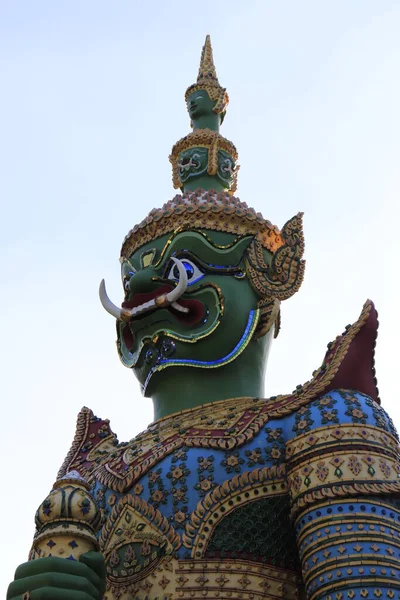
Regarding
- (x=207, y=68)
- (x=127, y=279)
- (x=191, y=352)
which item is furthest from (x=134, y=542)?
(x=207, y=68)

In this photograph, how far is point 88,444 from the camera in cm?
819

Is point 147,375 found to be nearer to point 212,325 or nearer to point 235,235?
point 212,325

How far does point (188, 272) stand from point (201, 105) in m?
2.50

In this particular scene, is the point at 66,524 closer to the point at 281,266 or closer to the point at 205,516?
the point at 205,516

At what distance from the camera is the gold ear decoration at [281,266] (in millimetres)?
8141

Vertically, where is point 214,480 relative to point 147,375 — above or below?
below

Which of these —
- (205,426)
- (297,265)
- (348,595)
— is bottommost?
(348,595)

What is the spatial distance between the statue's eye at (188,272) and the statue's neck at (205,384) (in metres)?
0.72

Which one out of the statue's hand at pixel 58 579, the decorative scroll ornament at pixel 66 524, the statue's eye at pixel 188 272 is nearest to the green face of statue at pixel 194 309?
the statue's eye at pixel 188 272

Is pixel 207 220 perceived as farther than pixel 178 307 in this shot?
Yes

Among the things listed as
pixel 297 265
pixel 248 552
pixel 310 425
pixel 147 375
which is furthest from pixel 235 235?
pixel 248 552

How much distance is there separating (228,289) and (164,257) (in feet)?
2.04

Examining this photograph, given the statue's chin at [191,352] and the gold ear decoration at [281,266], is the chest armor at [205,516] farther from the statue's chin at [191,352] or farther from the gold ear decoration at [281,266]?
the gold ear decoration at [281,266]

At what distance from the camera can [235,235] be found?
8391 mm
